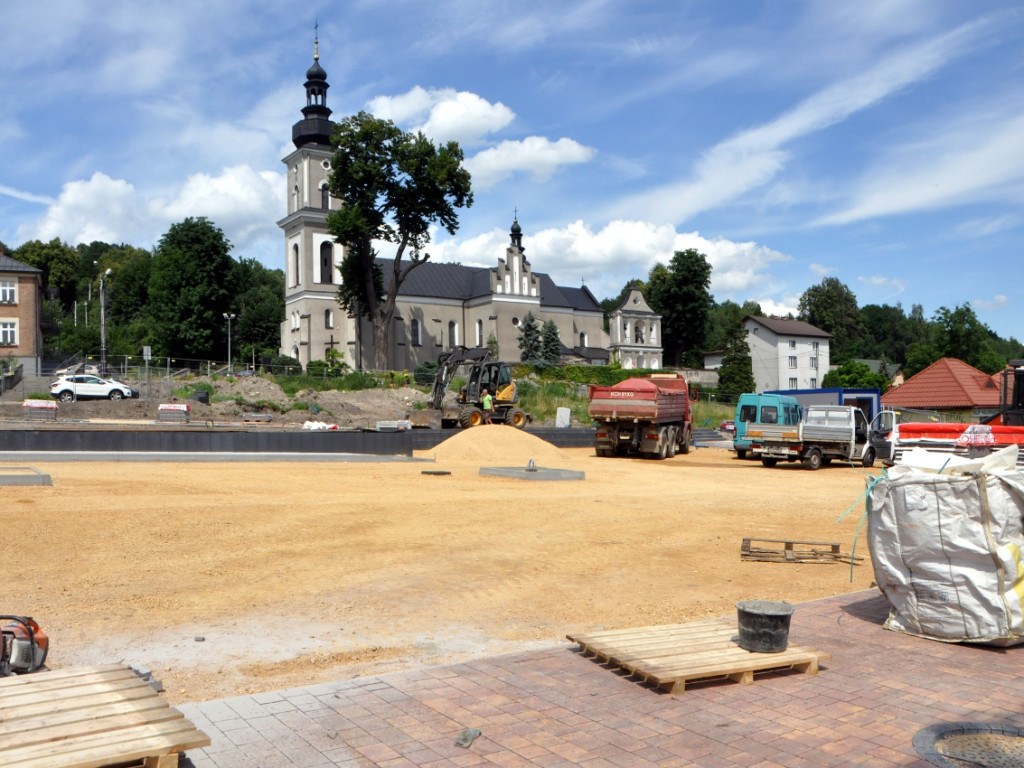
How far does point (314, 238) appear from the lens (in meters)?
72.6

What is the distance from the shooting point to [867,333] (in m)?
132

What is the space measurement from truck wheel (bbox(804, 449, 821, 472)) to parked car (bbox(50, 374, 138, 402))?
111 ft

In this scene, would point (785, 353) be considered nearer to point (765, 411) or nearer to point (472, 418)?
point (472, 418)

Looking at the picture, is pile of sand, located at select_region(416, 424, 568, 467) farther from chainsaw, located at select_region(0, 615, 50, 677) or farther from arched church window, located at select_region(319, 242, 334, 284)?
arched church window, located at select_region(319, 242, 334, 284)

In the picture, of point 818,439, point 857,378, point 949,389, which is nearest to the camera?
point 818,439

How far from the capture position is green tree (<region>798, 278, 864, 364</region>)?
12681 cm

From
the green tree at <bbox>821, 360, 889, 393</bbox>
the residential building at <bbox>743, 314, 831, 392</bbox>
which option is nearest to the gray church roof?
the residential building at <bbox>743, 314, 831, 392</bbox>

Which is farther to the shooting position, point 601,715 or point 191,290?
point 191,290

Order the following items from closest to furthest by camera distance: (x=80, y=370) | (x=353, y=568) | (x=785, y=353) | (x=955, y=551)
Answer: (x=955, y=551), (x=353, y=568), (x=80, y=370), (x=785, y=353)

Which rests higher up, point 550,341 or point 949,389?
point 550,341

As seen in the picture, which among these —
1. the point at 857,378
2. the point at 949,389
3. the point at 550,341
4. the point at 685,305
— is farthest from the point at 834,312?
the point at 949,389

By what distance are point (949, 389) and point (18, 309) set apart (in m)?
59.8

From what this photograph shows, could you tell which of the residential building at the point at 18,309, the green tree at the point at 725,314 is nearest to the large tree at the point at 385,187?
the residential building at the point at 18,309

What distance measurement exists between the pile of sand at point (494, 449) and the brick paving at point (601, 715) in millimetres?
20241
